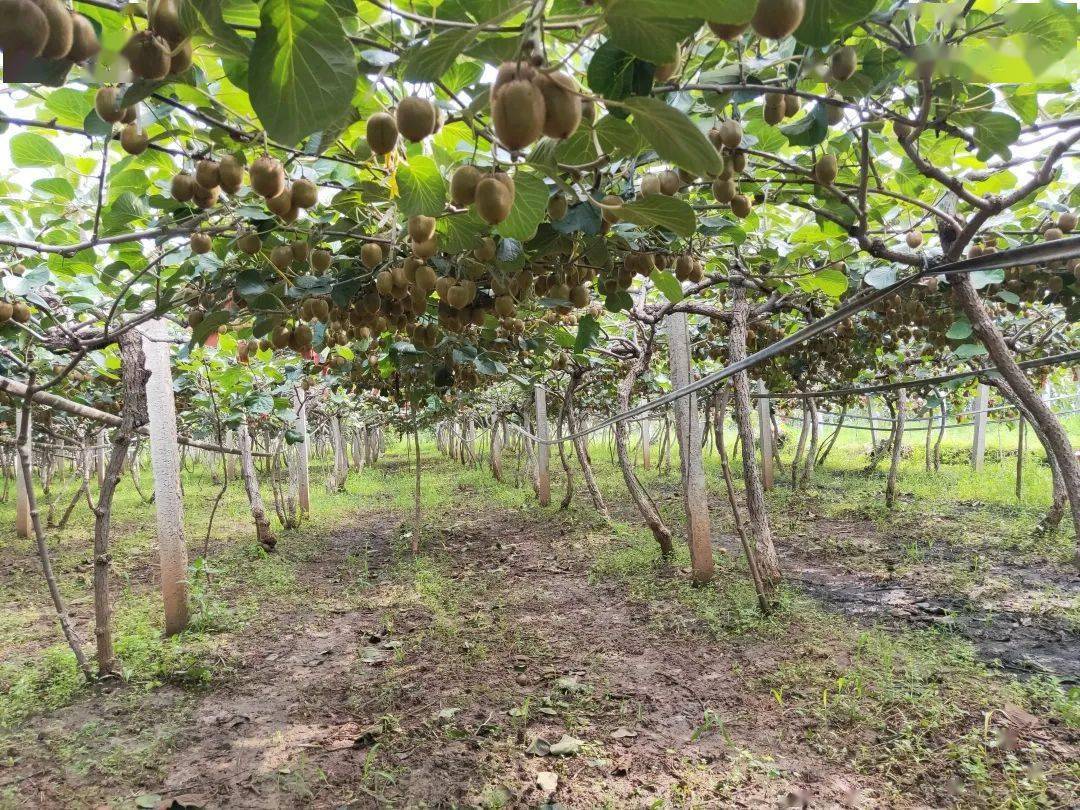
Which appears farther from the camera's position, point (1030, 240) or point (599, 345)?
point (599, 345)

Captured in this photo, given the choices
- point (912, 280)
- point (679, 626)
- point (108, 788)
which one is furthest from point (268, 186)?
point (679, 626)

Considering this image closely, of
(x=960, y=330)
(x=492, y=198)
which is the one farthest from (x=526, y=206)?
(x=960, y=330)

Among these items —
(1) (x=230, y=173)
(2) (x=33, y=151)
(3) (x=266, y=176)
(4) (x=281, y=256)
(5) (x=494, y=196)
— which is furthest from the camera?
(4) (x=281, y=256)

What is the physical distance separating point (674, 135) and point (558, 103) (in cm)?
19

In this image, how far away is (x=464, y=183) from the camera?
1.05 metres

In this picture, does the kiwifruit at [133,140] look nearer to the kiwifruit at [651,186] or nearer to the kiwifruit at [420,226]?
the kiwifruit at [420,226]

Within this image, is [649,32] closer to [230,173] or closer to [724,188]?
[724,188]

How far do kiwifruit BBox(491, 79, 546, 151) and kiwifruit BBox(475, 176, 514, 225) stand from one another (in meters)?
0.22

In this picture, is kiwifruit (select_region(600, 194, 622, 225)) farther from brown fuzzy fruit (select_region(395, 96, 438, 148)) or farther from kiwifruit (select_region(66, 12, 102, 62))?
kiwifruit (select_region(66, 12, 102, 62))

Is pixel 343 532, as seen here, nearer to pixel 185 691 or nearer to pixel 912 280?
pixel 185 691

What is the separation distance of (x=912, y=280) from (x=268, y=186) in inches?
64.4

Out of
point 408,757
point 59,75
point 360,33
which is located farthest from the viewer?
point 408,757

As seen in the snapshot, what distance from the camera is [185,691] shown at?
396 centimetres

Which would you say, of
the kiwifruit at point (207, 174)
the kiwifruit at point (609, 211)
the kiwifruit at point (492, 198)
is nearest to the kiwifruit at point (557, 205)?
the kiwifruit at point (609, 211)
